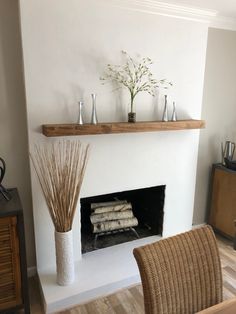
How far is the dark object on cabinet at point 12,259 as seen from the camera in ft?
5.46

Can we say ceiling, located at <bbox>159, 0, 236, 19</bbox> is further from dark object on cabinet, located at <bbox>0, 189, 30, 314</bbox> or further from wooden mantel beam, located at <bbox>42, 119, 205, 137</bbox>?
dark object on cabinet, located at <bbox>0, 189, 30, 314</bbox>

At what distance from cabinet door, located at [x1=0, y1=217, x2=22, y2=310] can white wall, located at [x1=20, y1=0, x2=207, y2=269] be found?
1.30 ft

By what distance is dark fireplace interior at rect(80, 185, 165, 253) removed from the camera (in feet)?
8.57

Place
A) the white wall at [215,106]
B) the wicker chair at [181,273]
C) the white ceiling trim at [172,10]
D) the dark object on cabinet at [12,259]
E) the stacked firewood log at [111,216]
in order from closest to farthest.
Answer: the wicker chair at [181,273], the dark object on cabinet at [12,259], the white ceiling trim at [172,10], the stacked firewood log at [111,216], the white wall at [215,106]

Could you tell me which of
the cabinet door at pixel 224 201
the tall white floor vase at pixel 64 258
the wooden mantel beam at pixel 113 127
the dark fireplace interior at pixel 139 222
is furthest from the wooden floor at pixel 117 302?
the wooden mantel beam at pixel 113 127

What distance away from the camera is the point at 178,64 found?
2.38m

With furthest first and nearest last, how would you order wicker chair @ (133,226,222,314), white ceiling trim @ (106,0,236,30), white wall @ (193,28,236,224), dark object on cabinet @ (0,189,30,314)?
white wall @ (193,28,236,224), white ceiling trim @ (106,0,236,30), dark object on cabinet @ (0,189,30,314), wicker chair @ (133,226,222,314)

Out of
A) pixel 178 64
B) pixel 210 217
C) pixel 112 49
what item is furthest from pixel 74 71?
pixel 210 217

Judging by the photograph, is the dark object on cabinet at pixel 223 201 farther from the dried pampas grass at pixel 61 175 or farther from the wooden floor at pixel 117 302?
the dried pampas grass at pixel 61 175

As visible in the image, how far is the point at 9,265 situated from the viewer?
1728mm

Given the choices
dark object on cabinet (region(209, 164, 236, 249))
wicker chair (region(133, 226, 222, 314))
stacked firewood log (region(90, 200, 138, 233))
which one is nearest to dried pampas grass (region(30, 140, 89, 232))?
stacked firewood log (region(90, 200, 138, 233))

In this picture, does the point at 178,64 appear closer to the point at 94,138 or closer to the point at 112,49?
the point at 112,49

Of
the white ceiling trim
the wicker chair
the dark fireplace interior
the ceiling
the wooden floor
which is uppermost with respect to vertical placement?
the ceiling

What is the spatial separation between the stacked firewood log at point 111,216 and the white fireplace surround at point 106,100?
206 mm
